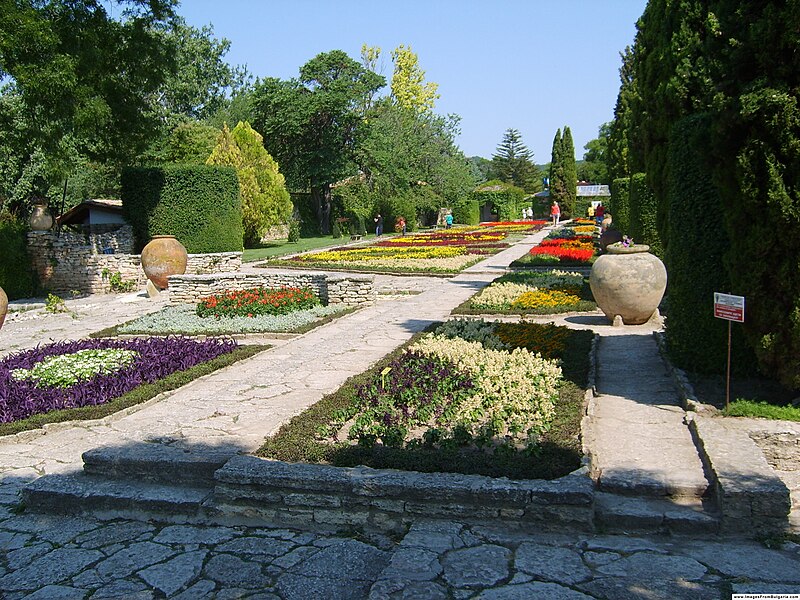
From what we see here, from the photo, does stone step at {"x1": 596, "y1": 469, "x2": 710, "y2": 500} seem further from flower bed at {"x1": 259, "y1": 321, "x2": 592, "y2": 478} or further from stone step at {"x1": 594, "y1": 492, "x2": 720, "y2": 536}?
flower bed at {"x1": 259, "y1": 321, "x2": 592, "y2": 478}

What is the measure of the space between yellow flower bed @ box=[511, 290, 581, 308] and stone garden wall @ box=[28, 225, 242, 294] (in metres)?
9.23

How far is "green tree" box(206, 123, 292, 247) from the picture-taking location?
99.2 ft

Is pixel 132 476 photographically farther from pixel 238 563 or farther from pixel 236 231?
pixel 236 231

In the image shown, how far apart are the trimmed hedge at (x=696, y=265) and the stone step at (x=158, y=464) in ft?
15.4

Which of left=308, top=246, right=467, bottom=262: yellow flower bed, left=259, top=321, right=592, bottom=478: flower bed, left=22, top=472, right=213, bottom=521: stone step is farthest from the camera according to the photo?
left=308, top=246, right=467, bottom=262: yellow flower bed

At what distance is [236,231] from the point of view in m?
23.1

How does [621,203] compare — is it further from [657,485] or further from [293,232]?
[657,485]

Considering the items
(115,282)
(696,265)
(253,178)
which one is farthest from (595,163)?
(696,265)

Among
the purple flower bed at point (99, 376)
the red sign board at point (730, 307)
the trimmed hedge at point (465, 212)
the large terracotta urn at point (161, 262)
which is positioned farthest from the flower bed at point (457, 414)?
the trimmed hedge at point (465, 212)

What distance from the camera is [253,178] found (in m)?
30.0

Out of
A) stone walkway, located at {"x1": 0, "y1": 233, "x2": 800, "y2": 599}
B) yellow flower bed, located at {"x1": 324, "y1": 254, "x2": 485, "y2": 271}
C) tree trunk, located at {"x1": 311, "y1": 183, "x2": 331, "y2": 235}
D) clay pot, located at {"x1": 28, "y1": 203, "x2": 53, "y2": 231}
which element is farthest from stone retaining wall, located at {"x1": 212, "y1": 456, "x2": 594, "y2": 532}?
tree trunk, located at {"x1": 311, "y1": 183, "x2": 331, "y2": 235}

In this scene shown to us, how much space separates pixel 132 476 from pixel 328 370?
10.9 feet

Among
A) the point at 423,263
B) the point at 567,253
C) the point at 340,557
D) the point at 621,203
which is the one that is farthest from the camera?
the point at 621,203

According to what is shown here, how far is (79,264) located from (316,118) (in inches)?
901
